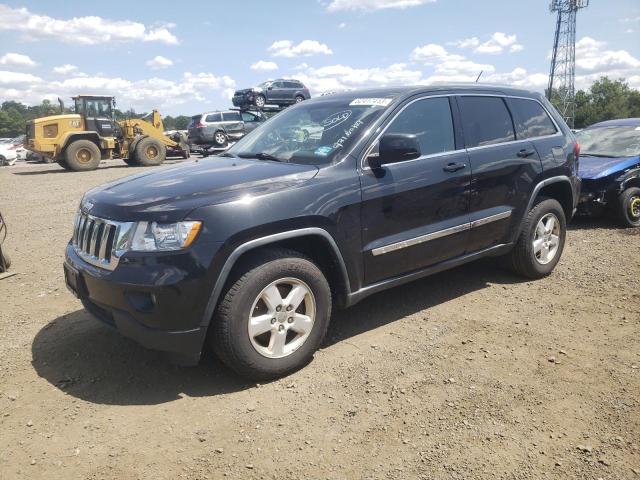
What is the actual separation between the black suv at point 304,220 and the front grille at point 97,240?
0.04 ft

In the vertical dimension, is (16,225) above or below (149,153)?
below

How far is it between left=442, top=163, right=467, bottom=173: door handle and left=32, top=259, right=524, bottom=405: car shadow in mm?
1234

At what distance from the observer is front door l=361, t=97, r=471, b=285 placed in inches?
139

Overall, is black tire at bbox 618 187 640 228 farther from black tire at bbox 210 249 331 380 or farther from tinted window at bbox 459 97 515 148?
black tire at bbox 210 249 331 380

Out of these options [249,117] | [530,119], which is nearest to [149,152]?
[249,117]

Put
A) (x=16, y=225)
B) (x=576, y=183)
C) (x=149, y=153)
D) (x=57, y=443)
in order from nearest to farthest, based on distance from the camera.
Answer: (x=57, y=443)
(x=576, y=183)
(x=16, y=225)
(x=149, y=153)

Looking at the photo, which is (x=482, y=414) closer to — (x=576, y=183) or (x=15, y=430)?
(x=15, y=430)

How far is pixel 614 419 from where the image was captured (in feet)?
9.05

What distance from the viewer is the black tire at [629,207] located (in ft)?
23.6

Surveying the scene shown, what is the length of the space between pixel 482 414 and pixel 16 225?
8.03m

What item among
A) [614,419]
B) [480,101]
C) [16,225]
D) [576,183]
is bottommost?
[614,419]

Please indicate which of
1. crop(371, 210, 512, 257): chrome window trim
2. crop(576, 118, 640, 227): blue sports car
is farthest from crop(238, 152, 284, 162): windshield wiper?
crop(576, 118, 640, 227): blue sports car

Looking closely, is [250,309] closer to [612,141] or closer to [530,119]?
[530,119]

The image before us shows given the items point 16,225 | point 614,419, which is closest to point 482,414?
point 614,419
